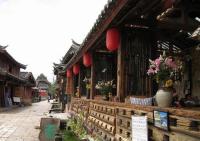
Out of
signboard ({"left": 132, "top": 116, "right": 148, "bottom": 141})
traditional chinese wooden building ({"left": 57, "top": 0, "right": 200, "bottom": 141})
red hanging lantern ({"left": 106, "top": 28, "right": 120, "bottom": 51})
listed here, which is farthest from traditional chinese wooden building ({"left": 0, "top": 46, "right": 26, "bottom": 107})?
signboard ({"left": 132, "top": 116, "right": 148, "bottom": 141})

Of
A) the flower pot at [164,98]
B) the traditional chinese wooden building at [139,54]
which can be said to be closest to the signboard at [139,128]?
the traditional chinese wooden building at [139,54]

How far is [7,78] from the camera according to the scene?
36719 millimetres

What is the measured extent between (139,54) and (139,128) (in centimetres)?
249

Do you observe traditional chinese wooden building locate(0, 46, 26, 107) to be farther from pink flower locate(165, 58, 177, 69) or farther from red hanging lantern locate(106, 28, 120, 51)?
pink flower locate(165, 58, 177, 69)

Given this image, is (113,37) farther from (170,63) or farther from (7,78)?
(7,78)

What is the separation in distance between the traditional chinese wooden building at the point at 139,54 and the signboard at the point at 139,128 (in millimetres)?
77

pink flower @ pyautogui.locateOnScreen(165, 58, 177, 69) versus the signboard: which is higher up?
pink flower @ pyautogui.locateOnScreen(165, 58, 177, 69)

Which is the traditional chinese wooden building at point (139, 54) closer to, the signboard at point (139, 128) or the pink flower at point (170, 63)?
the signboard at point (139, 128)

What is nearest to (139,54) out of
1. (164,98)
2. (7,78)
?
(164,98)

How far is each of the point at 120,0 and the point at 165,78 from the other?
5.56 ft

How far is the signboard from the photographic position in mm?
5359

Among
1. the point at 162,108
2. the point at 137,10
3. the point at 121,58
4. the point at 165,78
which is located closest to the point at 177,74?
the point at 165,78

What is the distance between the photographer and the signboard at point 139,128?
536cm

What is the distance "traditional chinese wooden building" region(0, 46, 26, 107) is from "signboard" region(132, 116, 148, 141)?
26.6 m
